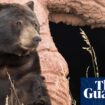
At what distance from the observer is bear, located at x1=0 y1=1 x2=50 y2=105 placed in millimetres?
4863

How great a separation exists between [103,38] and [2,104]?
11.6 feet

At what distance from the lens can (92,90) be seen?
295 inches

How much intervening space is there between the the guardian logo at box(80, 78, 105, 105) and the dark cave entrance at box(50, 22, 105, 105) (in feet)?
1.85

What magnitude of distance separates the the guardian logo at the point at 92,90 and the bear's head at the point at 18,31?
8.26 feet

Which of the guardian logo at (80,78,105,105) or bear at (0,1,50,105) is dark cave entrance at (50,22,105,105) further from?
bear at (0,1,50,105)

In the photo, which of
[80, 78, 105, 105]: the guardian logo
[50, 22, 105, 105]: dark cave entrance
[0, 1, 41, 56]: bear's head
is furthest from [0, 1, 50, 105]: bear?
[50, 22, 105, 105]: dark cave entrance

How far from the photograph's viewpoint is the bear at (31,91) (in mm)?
4801

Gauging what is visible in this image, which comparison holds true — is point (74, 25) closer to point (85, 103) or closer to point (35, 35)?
point (85, 103)

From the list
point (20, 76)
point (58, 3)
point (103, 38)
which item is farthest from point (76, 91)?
point (20, 76)

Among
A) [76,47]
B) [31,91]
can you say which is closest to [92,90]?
[76,47]

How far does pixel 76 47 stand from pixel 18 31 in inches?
133

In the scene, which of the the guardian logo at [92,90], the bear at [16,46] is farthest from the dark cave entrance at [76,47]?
the bear at [16,46]

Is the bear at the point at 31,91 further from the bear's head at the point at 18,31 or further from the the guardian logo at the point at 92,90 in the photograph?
the the guardian logo at the point at 92,90

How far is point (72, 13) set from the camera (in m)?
7.73
